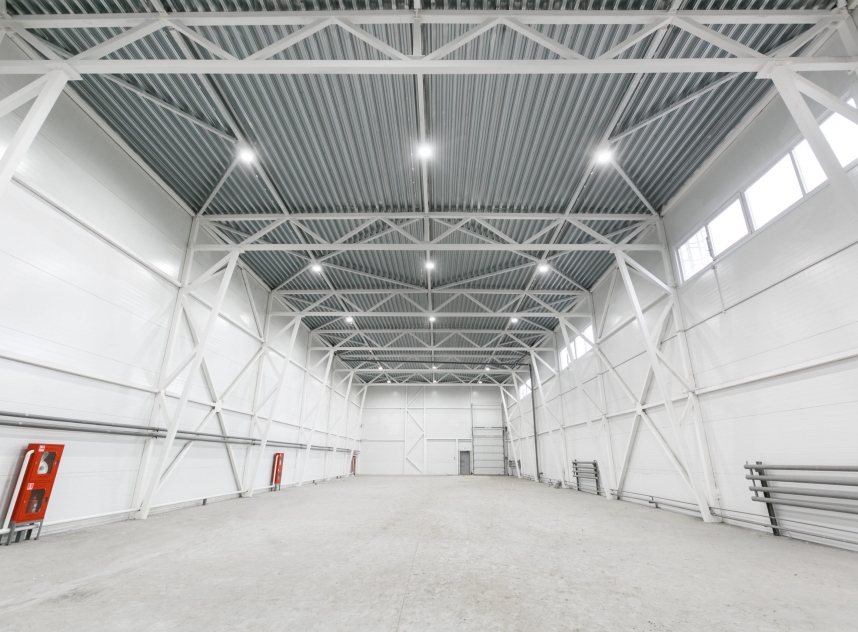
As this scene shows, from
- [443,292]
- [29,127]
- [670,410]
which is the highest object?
[443,292]

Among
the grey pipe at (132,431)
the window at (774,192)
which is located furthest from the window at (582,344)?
the grey pipe at (132,431)

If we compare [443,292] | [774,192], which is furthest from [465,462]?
[774,192]

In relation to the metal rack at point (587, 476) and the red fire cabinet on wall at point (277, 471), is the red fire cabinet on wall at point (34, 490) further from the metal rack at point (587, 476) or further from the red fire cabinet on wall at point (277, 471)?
the metal rack at point (587, 476)

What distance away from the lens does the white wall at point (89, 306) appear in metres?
7.35

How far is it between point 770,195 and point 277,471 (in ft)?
68.2

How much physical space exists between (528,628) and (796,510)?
7.70 metres

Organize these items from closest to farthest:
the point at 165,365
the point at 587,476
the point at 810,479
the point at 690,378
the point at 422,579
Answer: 1. the point at 422,579
2. the point at 810,479
3. the point at 690,378
4. the point at 165,365
5. the point at 587,476

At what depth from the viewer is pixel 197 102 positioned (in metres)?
8.98

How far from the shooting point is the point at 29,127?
20.3ft

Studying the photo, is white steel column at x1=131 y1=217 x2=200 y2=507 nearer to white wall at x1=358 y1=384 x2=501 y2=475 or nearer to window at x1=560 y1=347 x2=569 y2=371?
window at x1=560 y1=347 x2=569 y2=371

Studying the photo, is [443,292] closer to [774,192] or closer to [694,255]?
[694,255]

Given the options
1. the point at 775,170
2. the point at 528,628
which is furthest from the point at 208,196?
the point at 775,170

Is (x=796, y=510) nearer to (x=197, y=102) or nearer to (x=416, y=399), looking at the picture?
(x=197, y=102)

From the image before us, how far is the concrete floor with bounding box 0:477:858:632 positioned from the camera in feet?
12.3
